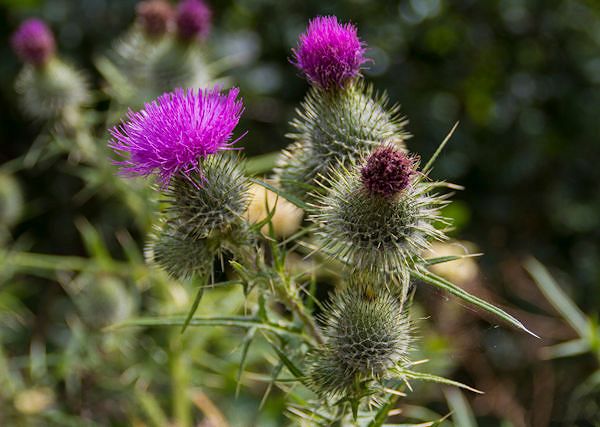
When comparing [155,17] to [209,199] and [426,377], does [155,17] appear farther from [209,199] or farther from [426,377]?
[426,377]

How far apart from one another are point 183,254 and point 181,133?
0.34 m

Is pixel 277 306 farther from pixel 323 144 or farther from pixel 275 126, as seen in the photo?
pixel 323 144

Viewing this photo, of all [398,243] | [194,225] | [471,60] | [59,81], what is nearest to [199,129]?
[194,225]

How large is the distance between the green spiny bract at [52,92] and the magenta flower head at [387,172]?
2434 mm

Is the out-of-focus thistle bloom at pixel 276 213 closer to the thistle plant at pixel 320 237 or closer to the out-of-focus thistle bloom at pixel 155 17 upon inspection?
the thistle plant at pixel 320 237

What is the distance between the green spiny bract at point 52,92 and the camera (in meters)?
3.71

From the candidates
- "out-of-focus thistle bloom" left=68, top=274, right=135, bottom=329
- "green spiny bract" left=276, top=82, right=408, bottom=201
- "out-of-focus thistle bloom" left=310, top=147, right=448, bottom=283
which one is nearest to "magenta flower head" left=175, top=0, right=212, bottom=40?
"out-of-focus thistle bloom" left=68, top=274, right=135, bottom=329

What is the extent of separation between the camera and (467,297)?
1.52 meters

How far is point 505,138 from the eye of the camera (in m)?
4.44

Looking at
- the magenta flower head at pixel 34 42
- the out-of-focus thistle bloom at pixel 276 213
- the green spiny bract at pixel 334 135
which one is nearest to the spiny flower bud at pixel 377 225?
the green spiny bract at pixel 334 135

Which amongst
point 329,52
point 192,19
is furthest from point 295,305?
point 192,19

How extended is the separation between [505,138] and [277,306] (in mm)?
1859

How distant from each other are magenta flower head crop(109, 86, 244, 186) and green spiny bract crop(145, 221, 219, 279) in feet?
0.55

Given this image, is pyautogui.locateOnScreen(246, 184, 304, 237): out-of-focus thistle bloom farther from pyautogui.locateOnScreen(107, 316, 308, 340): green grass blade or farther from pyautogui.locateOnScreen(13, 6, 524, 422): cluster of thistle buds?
pyautogui.locateOnScreen(107, 316, 308, 340): green grass blade
